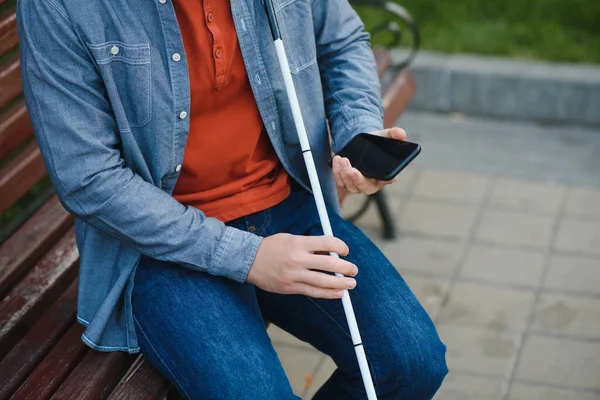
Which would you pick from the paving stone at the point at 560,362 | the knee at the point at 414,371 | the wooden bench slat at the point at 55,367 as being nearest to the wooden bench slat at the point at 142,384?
the wooden bench slat at the point at 55,367

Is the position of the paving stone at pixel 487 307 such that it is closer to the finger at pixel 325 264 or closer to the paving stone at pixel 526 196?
the paving stone at pixel 526 196

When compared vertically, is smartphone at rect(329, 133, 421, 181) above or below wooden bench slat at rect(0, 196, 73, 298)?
above

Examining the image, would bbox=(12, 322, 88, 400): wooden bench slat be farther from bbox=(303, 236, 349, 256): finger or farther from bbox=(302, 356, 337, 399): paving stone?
bbox=(302, 356, 337, 399): paving stone

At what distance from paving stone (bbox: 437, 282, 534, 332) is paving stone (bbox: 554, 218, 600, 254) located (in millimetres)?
404

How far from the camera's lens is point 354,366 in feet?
8.24

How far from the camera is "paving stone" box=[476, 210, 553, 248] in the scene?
4340 millimetres

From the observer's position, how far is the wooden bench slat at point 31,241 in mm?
2924

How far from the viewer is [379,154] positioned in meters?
2.46

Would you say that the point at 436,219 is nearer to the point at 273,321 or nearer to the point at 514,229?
the point at 514,229

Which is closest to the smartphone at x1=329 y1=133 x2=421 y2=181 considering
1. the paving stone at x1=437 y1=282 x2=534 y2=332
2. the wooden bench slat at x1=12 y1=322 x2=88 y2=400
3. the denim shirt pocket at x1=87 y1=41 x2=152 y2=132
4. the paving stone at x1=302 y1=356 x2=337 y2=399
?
the denim shirt pocket at x1=87 y1=41 x2=152 y2=132

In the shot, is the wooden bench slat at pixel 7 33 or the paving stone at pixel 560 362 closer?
the wooden bench slat at pixel 7 33

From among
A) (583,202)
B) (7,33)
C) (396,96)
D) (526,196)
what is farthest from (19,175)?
(583,202)

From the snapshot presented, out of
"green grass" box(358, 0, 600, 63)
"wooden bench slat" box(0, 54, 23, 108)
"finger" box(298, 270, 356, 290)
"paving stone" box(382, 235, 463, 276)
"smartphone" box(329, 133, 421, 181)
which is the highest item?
"wooden bench slat" box(0, 54, 23, 108)

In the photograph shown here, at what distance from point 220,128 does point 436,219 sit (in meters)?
2.26
